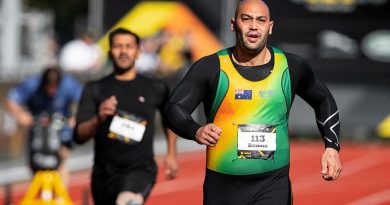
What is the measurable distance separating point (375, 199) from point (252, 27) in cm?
1048

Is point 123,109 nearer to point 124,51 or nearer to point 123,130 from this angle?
point 123,130

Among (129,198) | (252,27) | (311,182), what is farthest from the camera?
(311,182)

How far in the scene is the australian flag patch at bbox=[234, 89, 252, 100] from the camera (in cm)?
811

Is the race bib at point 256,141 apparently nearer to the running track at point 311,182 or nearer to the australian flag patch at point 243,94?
the australian flag patch at point 243,94

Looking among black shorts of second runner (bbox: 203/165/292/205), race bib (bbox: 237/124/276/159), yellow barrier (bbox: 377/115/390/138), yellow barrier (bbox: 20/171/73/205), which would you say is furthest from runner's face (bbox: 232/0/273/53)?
yellow barrier (bbox: 377/115/390/138)

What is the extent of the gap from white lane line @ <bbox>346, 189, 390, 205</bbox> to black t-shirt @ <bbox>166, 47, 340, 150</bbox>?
9.20 metres

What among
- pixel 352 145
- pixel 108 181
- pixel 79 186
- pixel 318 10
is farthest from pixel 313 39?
pixel 108 181

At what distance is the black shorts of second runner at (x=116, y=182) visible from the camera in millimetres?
10477

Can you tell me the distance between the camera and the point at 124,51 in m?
10.7

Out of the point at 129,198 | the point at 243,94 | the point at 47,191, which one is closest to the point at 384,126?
the point at 47,191

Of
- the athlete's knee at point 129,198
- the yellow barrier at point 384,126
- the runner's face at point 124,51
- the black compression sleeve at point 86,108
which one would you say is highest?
the runner's face at point 124,51

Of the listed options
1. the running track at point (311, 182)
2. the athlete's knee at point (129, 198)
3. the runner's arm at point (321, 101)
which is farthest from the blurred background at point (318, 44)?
the runner's arm at point (321, 101)

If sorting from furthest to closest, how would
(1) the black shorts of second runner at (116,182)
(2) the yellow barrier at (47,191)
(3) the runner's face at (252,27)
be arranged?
(2) the yellow barrier at (47,191)
(1) the black shorts of second runner at (116,182)
(3) the runner's face at (252,27)

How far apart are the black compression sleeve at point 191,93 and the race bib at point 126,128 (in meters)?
2.26
